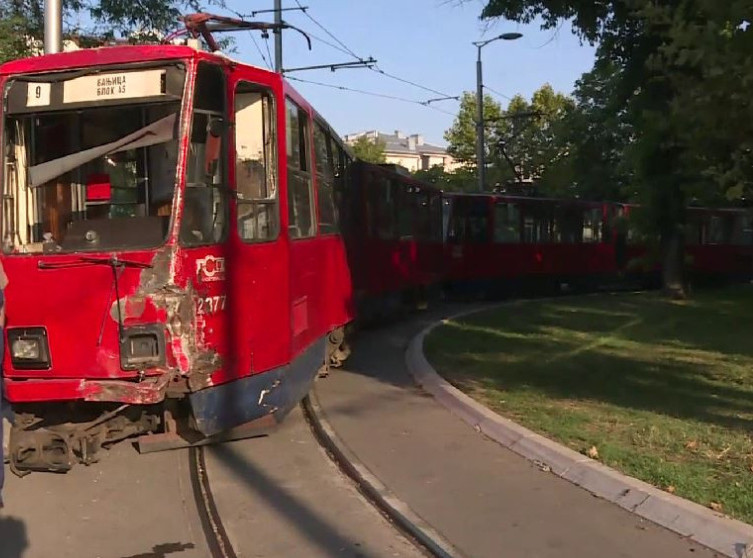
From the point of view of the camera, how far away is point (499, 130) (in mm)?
55344

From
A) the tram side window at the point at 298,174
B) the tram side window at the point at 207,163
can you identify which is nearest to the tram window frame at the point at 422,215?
the tram side window at the point at 298,174

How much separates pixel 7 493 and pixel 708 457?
5.19m

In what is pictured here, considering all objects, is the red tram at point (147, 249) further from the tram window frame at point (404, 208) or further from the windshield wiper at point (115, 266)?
the tram window frame at point (404, 208)

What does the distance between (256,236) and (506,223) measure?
18.2 metres

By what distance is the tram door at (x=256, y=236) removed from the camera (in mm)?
6344

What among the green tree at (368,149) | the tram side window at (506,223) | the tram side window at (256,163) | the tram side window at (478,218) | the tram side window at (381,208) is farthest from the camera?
the green tree at (368,149)

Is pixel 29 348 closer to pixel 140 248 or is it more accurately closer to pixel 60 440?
pixel 60 440

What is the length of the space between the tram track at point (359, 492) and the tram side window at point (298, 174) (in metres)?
1.91

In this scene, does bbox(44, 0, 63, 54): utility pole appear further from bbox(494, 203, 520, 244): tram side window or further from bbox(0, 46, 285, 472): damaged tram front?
bbox(494, 203, 520, 244): tram side window

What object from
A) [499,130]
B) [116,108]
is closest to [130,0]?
[116,108]

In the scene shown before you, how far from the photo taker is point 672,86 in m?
9.91

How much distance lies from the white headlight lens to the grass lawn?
4145mm

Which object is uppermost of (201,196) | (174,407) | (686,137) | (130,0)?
A: (130,0)

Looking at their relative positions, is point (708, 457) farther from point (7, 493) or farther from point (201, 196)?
point (7, 493)
